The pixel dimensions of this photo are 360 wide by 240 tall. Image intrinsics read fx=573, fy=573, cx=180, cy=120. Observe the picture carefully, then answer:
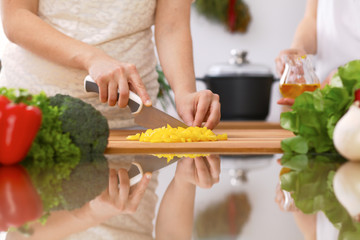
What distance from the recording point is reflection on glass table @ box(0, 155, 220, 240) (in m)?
0.57

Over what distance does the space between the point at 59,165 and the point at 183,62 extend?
802mm

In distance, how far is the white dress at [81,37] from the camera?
1.63 metres

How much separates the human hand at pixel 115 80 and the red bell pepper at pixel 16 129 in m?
0.43

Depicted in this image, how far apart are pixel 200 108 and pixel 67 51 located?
1.27ft

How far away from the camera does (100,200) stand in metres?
0.73

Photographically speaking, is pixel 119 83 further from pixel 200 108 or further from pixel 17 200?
pixel 17 200

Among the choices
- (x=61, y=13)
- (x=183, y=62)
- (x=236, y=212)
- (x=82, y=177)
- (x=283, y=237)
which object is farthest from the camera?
(x=183, y=62)

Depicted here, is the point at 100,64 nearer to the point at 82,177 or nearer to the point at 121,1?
the point at 121,1

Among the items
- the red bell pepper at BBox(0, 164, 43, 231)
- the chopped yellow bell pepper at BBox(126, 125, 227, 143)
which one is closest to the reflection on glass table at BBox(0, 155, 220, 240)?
the red bell pepper at BBox(0, 164, 43, 231)

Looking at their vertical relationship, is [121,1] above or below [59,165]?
above

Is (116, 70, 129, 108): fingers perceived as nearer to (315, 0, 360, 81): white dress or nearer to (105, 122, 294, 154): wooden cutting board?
(105, 122, 294, 154): wooden cutting board

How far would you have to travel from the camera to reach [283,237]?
1.70ft

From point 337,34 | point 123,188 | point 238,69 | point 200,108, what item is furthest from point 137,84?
point 238,69

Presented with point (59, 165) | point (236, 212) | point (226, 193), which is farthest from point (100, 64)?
point (236, 212)
